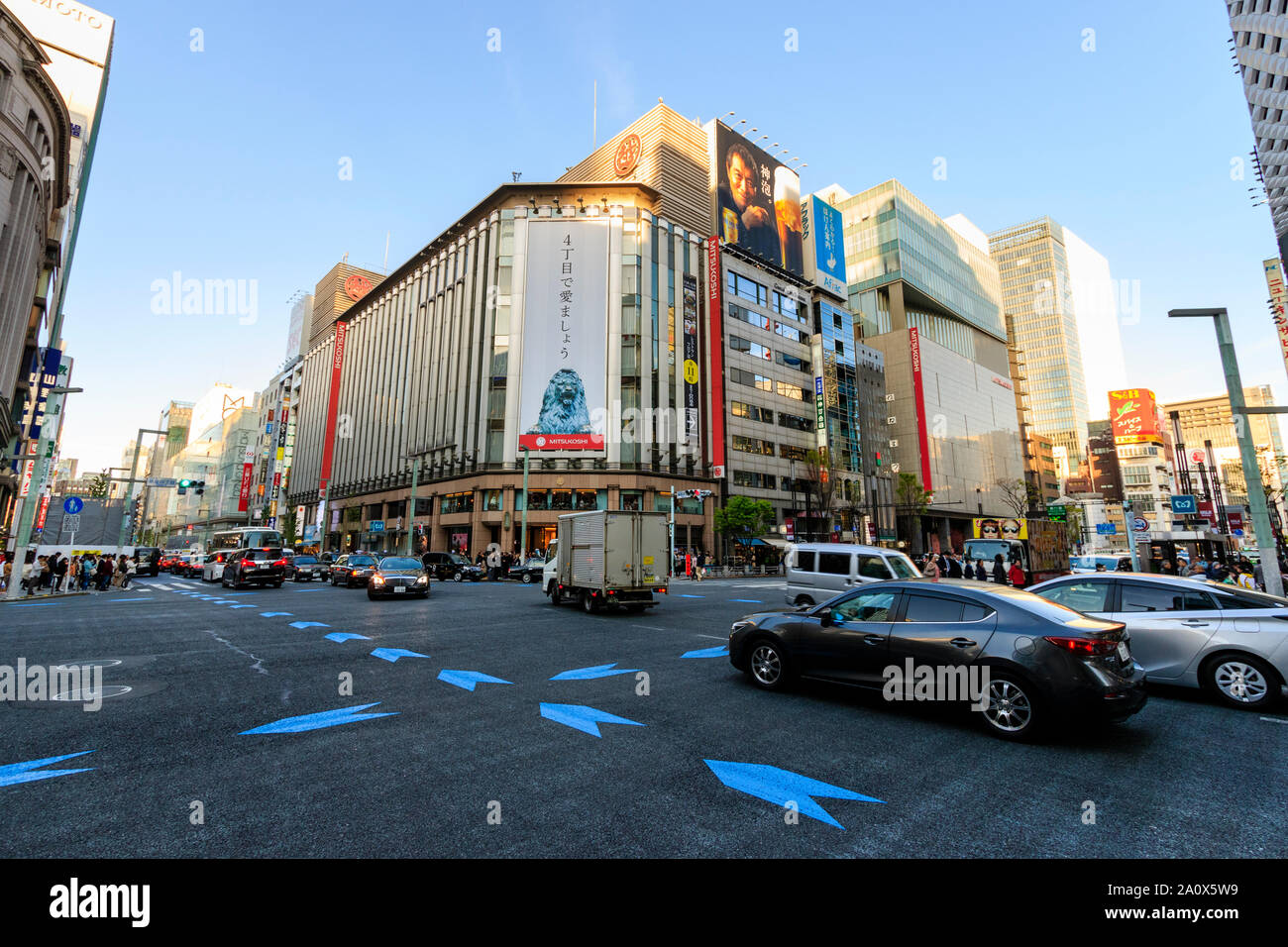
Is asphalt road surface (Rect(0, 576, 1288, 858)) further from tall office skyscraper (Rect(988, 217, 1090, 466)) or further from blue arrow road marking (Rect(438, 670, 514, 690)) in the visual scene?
tall office skyscraper (Rect(988, 217, 1090, 466))

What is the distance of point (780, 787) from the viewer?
14.0ft

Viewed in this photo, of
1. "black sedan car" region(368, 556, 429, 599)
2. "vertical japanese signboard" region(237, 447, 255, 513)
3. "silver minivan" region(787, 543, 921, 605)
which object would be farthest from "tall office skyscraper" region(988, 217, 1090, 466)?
"vertical japanese signboard" region(237, 447, 255, 513)

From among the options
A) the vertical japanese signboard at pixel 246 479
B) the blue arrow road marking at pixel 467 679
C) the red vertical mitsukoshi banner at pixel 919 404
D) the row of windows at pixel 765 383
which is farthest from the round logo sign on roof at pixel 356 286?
the blue arrow road marking at pixel 467 679

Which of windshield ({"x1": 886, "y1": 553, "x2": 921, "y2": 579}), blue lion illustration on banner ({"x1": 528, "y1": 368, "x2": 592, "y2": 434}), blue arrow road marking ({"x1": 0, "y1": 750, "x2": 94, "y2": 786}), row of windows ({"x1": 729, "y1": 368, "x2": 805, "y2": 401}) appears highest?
row of windows ({"x1": 729, "y1": 368, "x2": 805, "y2": 401})

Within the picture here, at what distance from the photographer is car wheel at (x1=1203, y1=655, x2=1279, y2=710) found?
670 cm

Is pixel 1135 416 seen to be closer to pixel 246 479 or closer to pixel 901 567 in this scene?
pixel 901 567

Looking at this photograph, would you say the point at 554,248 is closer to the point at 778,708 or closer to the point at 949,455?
the point at 778,708

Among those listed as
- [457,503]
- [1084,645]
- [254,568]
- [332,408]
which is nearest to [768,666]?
[1084,645]

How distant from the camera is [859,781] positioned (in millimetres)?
4430

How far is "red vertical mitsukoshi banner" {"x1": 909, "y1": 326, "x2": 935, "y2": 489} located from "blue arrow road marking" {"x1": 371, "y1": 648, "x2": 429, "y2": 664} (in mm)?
76079

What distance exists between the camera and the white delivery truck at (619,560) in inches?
636

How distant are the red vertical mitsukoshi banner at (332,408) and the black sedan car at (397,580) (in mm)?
66888
